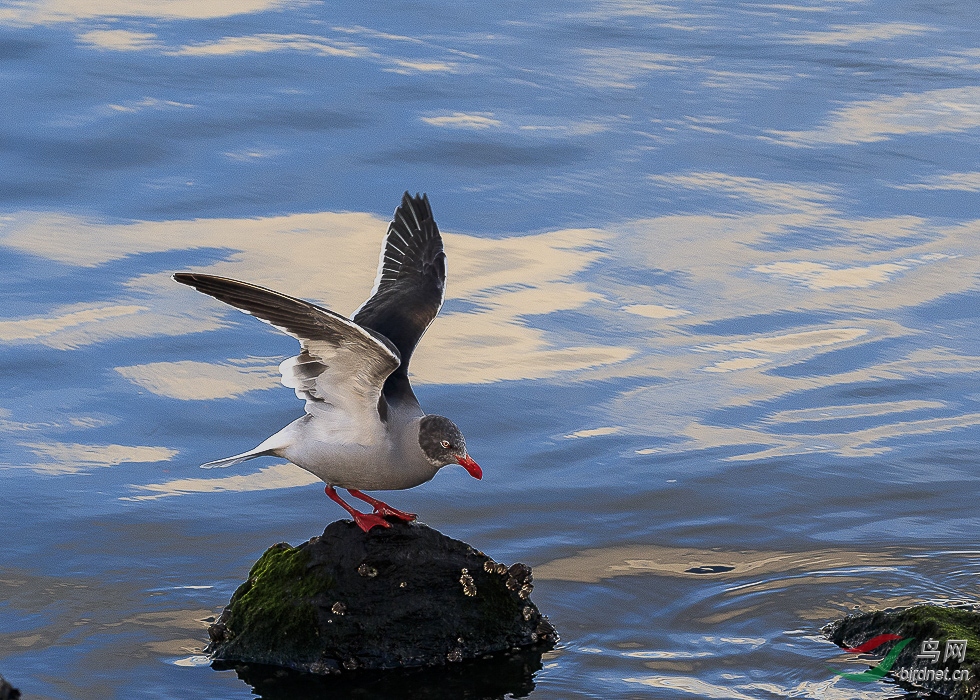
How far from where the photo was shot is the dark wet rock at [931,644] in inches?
303

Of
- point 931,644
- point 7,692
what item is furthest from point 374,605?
point 931,644

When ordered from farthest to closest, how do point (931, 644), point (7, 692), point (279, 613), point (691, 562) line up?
point (691, 562), point (279, 613), point (931, 644), point (7, 692)

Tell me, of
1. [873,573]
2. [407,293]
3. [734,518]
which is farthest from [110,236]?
[873,573]

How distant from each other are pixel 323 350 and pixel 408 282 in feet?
6.53

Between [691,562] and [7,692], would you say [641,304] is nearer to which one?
[691,562]

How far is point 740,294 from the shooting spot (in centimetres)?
1343

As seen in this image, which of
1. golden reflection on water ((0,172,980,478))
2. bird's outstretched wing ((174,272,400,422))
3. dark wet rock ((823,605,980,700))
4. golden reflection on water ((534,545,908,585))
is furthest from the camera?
golden reflection on water ((0,172,980,478))

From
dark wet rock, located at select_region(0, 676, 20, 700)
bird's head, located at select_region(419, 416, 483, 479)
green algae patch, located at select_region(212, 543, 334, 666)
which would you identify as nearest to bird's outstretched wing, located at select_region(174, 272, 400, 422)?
bird's head, located at select_region(419, 416, 483, 479)

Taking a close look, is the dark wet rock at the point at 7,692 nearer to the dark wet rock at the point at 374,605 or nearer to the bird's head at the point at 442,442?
the dark wet rock at the point at 374,605

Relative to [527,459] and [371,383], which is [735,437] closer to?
[527,459]

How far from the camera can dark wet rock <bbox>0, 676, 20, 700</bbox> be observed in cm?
693

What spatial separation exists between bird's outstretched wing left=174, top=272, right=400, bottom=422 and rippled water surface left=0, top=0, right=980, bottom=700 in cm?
147

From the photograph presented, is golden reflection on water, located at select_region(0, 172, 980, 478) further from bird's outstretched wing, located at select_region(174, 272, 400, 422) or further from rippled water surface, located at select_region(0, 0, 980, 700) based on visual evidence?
bird's outstretched wing, located at select_region(174, 272, 400, 422)

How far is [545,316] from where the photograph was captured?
13000mm
